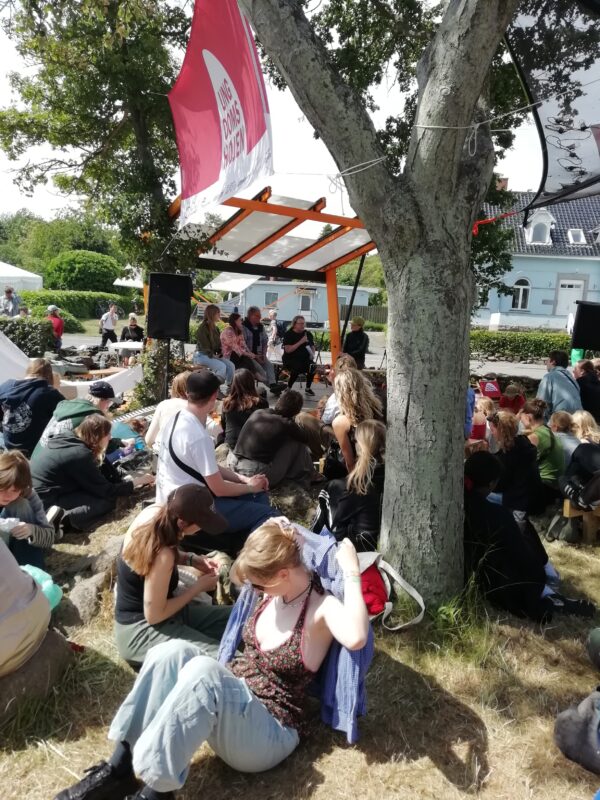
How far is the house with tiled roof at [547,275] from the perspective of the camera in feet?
112

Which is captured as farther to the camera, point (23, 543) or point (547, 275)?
point (547, 275)

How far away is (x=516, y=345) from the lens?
78.6 feet

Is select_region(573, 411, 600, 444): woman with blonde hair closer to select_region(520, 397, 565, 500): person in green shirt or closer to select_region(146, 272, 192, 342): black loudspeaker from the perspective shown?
select_region(520, 397, 565, 500): person in green shirt

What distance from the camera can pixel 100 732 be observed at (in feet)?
9.00

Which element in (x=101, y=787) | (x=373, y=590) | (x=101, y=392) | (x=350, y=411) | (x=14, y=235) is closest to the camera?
(x=101, y=787)

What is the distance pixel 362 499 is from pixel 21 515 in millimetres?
2276

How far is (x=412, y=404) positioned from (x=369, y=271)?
53.0m

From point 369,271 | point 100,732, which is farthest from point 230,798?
point 369,271

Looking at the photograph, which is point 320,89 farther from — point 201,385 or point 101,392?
point 101,392

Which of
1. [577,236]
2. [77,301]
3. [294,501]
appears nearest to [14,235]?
[77,301]

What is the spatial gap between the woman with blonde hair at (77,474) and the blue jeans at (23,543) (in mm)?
824

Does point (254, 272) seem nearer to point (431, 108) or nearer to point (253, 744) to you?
point (431, 108)

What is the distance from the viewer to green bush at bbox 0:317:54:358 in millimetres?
15492

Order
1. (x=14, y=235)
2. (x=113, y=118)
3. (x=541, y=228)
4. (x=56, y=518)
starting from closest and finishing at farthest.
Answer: (x=56, y=518), (x=113, y=118), (x=541, y=228), (x=14, y=235)
